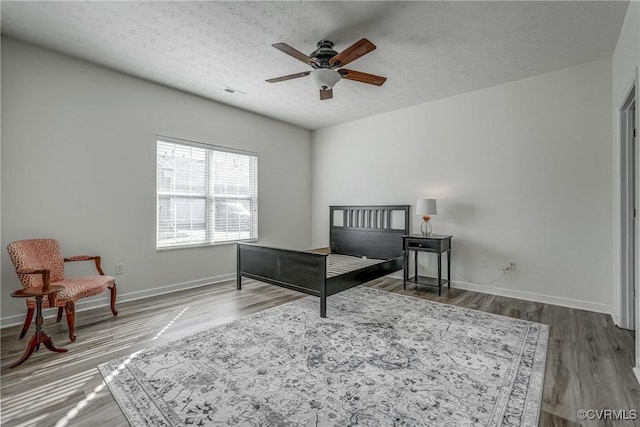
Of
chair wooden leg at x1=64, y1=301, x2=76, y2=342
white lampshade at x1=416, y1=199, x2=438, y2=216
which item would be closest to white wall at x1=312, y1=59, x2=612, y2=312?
white lampshade at x1=416, y1=199, x2=438, y2=216

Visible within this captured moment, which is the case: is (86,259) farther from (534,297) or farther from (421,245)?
(534,297)

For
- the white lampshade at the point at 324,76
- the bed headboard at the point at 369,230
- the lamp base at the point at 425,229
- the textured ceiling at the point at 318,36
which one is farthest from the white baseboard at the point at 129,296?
the white lampshade at the point at 324,76

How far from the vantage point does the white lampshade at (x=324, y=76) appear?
2.80 m

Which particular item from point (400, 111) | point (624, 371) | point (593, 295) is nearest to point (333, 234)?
point (400, 111)

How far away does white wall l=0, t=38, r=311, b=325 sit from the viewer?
9.63 feet

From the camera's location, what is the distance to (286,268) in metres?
3.57

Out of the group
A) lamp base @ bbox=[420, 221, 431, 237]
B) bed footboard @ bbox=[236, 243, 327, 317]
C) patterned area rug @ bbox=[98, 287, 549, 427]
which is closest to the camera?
patterned area rug @ bbox=[98, 287, 549, 427]

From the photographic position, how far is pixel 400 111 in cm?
495

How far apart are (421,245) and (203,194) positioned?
3368 mm

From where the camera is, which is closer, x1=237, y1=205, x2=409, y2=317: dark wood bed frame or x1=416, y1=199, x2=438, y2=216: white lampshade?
x1=237, y1=205, x2=409, y2=317: dark wood bed frame

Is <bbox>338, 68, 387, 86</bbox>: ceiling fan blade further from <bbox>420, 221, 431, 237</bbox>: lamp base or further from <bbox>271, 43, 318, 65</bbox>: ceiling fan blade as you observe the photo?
<bbox>420, 221, 431, 237</bbox>: lamp base

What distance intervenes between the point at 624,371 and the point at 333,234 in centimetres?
413

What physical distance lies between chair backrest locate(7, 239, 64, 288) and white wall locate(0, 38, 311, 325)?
0.25 meters

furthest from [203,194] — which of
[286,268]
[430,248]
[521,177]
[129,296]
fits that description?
[521,177]
